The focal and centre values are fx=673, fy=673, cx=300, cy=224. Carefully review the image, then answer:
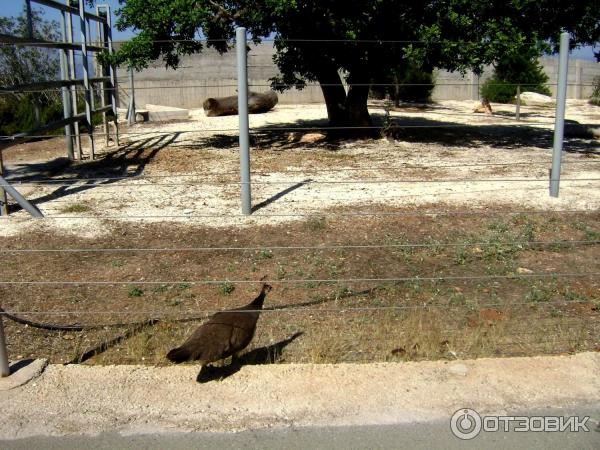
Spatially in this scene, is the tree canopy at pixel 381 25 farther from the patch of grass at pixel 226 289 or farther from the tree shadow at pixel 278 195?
the patch of grass at pixel 226 289

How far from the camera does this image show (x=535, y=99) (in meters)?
23.5

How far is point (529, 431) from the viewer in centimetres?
314

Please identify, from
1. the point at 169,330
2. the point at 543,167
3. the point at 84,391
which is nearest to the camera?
the point at 84,391

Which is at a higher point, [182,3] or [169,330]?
[182,3]

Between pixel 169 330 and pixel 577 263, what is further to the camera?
pixel 577 263

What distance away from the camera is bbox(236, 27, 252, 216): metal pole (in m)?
6.73

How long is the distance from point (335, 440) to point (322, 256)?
295cm

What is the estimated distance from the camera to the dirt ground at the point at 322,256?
430 centimetres

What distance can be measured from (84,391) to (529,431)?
2233 millimetres

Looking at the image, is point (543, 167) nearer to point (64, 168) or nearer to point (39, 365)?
point (64, 168)

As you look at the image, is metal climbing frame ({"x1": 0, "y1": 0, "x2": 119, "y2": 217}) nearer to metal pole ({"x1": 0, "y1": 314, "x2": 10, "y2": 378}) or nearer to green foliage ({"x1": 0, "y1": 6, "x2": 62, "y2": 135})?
green foliage ({"x1": 0, "y1": 6, "x2": 62, "y2": 135})

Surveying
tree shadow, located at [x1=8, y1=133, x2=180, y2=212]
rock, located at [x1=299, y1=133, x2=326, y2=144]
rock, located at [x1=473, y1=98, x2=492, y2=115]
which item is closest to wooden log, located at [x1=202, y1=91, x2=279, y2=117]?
rock, located at [x1=299, y1=133, x2=326, y2=144]

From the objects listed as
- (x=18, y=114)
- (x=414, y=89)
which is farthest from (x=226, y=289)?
(x=414, y=89)

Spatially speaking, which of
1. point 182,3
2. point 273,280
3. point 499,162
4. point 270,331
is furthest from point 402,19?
point 270,331
